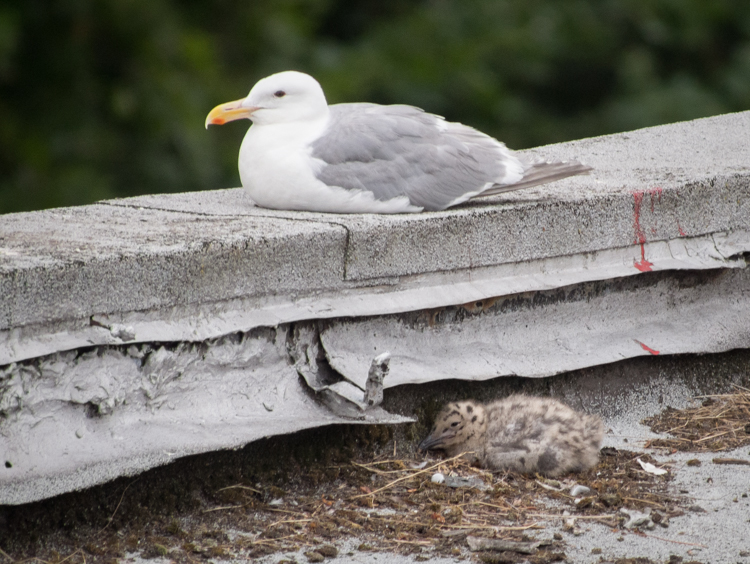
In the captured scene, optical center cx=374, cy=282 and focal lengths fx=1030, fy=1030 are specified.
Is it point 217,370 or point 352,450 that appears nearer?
point 217,370

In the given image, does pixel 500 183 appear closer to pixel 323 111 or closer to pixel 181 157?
pixel 323 111

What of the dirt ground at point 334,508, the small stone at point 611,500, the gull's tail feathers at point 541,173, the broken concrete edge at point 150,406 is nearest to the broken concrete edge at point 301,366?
the broken concrete edge at point 150,406

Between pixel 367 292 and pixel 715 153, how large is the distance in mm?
1932

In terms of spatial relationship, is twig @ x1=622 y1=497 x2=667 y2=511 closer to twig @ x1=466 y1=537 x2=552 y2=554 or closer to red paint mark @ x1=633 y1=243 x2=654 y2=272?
twig @ x1=466 y1=537 x2=552 y2=554

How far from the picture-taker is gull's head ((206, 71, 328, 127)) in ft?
11.1

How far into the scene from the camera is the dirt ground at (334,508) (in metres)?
2.52

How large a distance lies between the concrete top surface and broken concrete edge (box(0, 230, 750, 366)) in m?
0.03

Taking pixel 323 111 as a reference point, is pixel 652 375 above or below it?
below

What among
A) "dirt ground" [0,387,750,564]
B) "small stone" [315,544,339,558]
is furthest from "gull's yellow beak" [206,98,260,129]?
"small stone" [315,544,339,558]

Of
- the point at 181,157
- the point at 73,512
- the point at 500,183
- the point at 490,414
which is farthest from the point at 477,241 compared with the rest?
the point at 181,157

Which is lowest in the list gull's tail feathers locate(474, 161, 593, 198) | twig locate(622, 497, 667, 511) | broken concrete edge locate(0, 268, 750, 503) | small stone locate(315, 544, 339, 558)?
small stone locate(315, 544, 339, 558)

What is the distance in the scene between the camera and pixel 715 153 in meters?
4.22

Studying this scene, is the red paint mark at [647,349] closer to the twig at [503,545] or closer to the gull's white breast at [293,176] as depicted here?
the gull's white breast at [293,176]

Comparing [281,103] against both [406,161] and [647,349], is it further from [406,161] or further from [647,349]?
[647,349]
